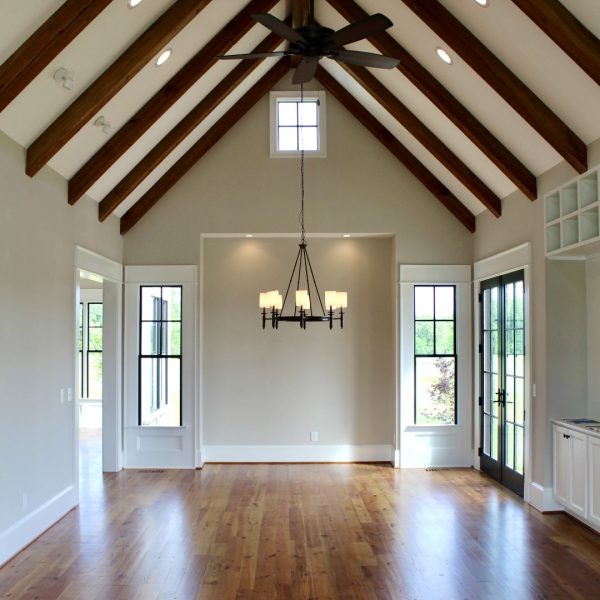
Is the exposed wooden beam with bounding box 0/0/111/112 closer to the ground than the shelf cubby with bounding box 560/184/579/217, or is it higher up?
higher up

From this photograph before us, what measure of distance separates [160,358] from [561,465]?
15.5 feet

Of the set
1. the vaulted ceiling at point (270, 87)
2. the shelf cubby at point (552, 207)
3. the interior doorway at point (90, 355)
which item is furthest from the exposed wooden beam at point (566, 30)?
the interior doorway at point (90, 355)

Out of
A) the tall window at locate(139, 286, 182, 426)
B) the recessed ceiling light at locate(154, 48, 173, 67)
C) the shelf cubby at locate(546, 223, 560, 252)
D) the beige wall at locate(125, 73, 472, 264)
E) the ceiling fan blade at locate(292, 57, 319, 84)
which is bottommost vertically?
the tall window at locate(139, 286, 182, 426)

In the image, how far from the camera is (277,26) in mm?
3740

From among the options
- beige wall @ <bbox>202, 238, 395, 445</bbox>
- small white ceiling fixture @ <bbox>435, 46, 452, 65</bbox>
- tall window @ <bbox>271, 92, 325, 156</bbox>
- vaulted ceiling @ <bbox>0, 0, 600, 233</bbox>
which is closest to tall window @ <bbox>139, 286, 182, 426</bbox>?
beige wall @ <bbox>202, 238, 395, 445</bbox>

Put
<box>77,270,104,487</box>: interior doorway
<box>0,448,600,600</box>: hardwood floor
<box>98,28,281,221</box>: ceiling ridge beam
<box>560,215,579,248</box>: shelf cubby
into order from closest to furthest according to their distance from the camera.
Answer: <box>0,448,600,600</box>: hardwood floor, <box>560,215,579,248</box>: shelf cubby, <box>98,28,281,221</box>: ceiling ridge beam, <box>77,270,104,487</box>: interior doorway

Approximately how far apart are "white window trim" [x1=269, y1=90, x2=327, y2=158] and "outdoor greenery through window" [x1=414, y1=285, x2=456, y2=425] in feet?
7.16

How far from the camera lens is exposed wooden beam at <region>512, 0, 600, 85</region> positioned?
3953mm

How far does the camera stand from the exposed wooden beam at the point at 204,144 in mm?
7293

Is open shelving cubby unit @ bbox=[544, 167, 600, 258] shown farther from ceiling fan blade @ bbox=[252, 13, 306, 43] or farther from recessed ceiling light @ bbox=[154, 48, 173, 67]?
recessed ceiling light @ bbox=[154, 48, 173, 67]

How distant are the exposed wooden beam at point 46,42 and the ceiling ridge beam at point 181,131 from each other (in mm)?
2457

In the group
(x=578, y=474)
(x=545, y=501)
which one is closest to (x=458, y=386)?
(x=545, y=501)

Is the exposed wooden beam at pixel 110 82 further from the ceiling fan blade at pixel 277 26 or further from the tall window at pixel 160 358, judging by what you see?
the tall window at pixel 160 358

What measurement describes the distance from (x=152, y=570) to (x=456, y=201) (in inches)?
215
